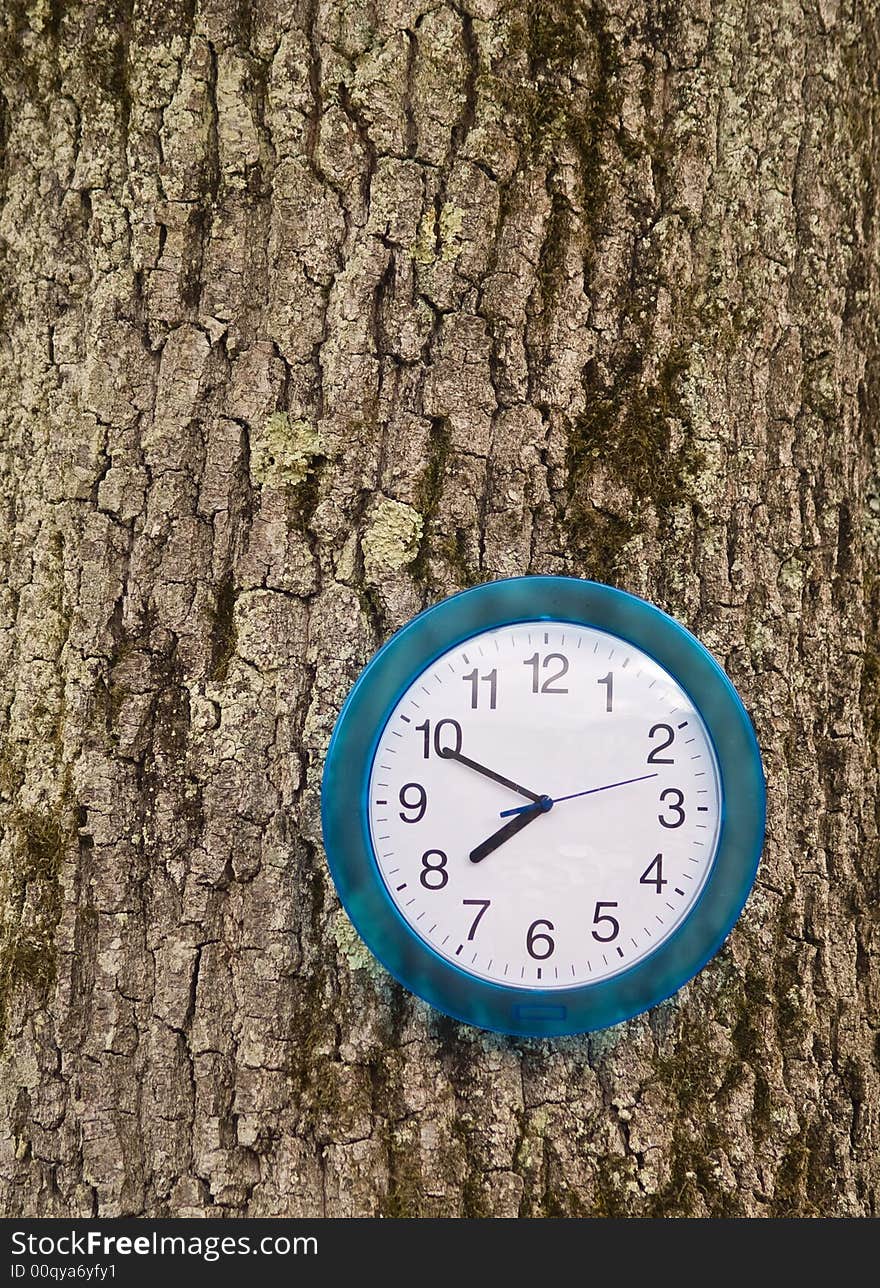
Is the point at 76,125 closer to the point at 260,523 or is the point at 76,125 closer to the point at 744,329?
the point at 260,523

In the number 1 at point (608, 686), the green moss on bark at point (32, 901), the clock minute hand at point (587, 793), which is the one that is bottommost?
the green moss on bark at point (32, 901)

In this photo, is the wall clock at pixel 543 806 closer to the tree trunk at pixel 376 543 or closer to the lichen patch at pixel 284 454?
the tree trunk at pixel 376 543

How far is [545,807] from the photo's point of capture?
129 cm

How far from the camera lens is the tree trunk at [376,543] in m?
1.37

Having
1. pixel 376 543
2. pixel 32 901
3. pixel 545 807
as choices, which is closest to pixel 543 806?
pixel 545 807

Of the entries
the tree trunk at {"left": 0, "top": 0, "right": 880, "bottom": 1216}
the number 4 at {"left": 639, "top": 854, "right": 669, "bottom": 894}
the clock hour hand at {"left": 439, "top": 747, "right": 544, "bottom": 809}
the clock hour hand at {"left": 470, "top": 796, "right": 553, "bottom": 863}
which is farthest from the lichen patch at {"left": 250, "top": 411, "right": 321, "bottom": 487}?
the number 4 at {"left": 639, "top": 854, "right": 669, "bottom": 894}

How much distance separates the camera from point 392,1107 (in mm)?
1354

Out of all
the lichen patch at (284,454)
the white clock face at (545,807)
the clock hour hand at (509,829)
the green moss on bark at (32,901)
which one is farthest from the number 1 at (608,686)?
the green moss on bark at (32,901)

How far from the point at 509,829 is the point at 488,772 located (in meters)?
0.07

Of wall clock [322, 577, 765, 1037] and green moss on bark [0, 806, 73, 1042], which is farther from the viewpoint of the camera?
green moss on bark [0, 806, 73, 1042]

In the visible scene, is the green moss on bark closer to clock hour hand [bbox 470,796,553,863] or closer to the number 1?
clock hour hand [bbox 470,796,553,863]

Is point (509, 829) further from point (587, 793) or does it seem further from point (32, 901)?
point (32, 901)

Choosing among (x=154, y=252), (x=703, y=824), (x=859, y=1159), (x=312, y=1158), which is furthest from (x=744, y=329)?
(x=312, y=1158)

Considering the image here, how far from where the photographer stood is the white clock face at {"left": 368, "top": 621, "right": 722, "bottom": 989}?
129 centimetres
